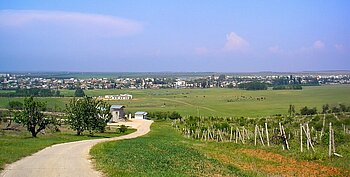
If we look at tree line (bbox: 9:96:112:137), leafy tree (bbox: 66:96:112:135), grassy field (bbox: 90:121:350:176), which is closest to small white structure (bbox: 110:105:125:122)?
tree line (bbox: 9:96:112:137)

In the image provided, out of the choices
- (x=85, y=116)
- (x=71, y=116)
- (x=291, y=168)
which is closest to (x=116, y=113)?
(x=85, y=116)

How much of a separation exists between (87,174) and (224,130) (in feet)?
145

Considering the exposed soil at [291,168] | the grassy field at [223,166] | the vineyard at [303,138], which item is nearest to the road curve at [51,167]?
the grassy field at [223,166]

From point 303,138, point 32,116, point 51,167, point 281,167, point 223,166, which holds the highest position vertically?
point 51,167

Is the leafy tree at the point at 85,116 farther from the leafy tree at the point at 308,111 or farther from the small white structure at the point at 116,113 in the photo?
the leafy tree at the point at 308,111

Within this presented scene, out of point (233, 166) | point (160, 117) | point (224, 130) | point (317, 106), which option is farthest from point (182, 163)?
point (160, 117)

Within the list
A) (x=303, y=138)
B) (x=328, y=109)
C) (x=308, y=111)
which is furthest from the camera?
(x=308, y=111)

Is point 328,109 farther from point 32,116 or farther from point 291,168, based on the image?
point 291,168

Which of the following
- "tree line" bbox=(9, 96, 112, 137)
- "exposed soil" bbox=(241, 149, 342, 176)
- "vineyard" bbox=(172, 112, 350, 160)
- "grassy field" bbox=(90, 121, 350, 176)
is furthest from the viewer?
"tree line" bbox=(9, 96, 112, 137)

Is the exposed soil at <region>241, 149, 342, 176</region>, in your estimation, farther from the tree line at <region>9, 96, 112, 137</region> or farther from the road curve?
the tree line at <region>9, 96, 112, 137</region>

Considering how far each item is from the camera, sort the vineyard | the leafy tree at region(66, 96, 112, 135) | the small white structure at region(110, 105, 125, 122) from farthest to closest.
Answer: the small white structure at region(110, 105, 125, 122) → the leafy tree at region(66, 96, 112, 135) → the vineyard

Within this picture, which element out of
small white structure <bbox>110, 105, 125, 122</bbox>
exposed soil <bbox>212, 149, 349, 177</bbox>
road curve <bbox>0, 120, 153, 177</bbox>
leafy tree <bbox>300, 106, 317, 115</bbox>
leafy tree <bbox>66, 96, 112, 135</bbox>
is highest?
road curve <bbox>0, 120, 153, 177</bbox>

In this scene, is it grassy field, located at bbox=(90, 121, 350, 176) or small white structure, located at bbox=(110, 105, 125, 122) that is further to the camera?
small white structure, located at bbox=(110, 105, 125, 122)

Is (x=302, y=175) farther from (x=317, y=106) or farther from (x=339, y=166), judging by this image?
(x=317, y=106)
